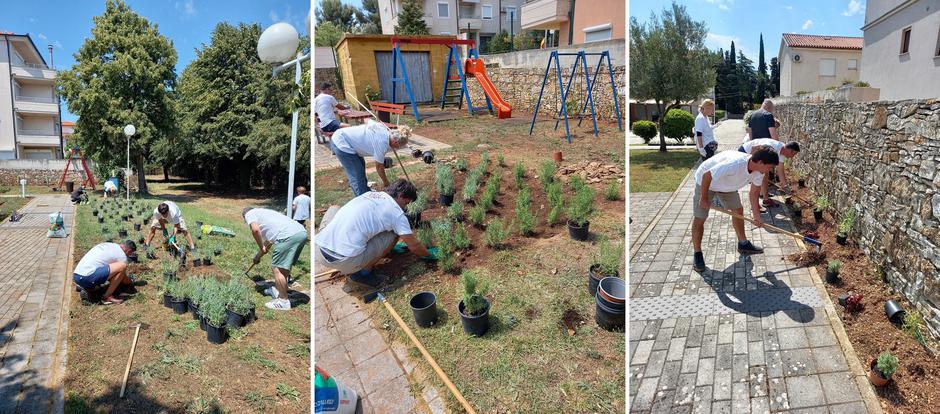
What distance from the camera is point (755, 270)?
478cm

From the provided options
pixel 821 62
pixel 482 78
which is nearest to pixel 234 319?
pixel 482 78

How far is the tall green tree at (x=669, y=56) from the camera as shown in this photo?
42.2 ft

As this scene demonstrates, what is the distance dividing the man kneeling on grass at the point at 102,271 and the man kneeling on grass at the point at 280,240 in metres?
1.69

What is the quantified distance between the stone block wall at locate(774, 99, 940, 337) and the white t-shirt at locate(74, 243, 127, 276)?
7427 millimetres

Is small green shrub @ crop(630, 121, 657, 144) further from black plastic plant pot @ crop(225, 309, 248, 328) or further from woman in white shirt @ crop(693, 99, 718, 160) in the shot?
black plastic plant pot @ crop(225, 309, 248, 328)

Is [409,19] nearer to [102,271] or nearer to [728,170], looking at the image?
[102,271]

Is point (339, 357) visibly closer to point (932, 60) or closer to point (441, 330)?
point (441, 330)

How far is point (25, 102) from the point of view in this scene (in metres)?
7.03

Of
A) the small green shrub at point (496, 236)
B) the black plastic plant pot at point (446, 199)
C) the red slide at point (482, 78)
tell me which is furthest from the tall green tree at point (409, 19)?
the small green shrub at point (496, 236)

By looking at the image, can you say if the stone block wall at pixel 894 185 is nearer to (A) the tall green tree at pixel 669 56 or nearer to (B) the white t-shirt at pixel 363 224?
(B) the white t-shirt at pixel 363 224

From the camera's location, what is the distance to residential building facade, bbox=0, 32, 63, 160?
6465mm

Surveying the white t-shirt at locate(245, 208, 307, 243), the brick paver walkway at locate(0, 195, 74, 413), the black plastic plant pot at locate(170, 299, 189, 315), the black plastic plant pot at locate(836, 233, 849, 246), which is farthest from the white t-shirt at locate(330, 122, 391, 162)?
the black plastic plant pot at locate(836, 233, 849, 246)

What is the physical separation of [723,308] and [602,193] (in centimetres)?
144

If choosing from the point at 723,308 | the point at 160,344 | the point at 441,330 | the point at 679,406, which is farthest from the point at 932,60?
the point at 160,344
